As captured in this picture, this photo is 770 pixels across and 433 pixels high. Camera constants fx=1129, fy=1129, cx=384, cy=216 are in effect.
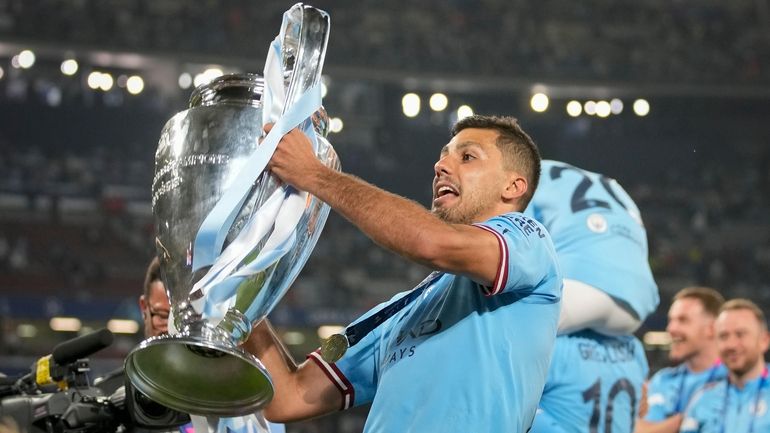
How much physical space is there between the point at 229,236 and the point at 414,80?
21896 mm

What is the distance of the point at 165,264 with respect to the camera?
6.84ft

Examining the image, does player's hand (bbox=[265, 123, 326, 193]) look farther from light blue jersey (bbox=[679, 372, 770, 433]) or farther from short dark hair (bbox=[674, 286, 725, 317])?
short dark hair (bbox=[674, 286, 725, 317])

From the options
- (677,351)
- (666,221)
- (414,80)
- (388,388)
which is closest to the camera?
(388,388)

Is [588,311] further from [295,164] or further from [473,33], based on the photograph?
[473,33]

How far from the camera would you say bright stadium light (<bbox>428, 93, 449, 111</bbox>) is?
24578mm

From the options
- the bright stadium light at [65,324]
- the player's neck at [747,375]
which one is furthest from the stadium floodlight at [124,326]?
the player's neck at [747,375]

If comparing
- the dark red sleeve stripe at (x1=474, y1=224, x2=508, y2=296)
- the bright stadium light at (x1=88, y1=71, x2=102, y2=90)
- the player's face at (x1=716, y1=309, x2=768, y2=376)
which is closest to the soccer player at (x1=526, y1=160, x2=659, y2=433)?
the dark red sleeve stripe at (x1=474, y1=224, x2=508, y2=296)

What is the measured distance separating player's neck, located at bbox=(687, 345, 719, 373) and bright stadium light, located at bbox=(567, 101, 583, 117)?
2016 cm

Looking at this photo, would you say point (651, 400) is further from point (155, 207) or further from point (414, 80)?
point (414, 80)

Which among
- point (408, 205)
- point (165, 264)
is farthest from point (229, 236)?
point (408, 205)

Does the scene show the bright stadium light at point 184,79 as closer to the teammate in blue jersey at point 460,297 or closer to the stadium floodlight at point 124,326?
the stadium floodlight at point 124,326

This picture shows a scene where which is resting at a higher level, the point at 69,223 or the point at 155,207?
the point at 155,207

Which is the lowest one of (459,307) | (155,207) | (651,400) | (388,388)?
(651,400)

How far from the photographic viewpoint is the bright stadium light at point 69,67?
23406mm
